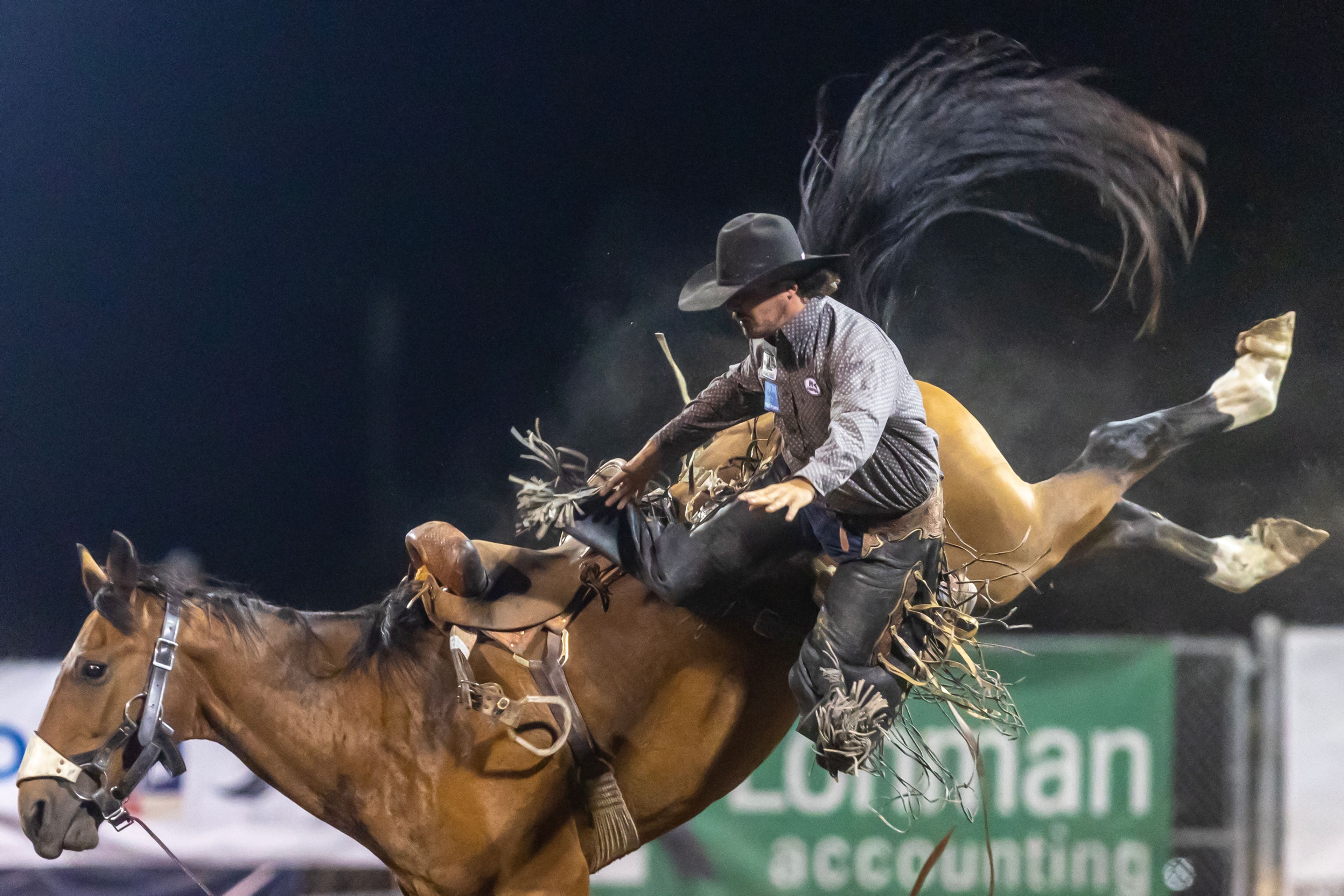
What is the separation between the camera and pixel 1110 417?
4.00 meters

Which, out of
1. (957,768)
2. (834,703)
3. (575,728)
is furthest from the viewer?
(957,768)

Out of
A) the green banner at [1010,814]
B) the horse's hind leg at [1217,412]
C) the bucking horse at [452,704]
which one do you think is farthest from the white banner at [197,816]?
the horse's hind leg at [1217,412]

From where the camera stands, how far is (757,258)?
6.58ft

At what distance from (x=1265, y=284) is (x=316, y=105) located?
12.0 feet

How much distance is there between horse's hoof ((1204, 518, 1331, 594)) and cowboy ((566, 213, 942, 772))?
2.40 m

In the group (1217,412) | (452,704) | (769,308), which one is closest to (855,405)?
(769,308)

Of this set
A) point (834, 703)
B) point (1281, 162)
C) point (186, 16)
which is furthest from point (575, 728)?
point (1281, 162)

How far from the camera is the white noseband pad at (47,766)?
2.12 meters

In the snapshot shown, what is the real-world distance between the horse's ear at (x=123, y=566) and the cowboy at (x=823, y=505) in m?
0.92

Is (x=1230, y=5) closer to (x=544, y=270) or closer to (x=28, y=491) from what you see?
(x=544, y=270)

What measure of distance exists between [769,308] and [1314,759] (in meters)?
2.98

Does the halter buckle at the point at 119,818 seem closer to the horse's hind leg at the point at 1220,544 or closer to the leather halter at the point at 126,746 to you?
the leather halter at the point at 126,746

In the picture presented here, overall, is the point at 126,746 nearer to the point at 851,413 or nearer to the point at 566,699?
the point at 566,699

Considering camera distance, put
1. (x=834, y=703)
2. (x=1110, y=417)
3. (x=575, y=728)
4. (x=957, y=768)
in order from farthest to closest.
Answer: (x=1110, y=417)
(x=957, y=768)
(x=575, y=728)
(x=834, y=703)
